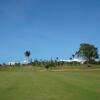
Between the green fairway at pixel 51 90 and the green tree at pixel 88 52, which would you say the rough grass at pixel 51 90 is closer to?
the green fairway at pixel 51 90

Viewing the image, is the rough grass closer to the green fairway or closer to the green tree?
the green fairway

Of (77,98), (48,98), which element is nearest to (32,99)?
(48,98)

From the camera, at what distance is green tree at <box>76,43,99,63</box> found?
560 ft

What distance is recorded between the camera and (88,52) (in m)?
170

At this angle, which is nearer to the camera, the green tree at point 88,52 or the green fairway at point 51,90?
the green fairway at point 51,90

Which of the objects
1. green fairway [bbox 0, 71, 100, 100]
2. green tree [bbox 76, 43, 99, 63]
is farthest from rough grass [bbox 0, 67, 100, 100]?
green tree [bbox 76, 43, 99, 63]

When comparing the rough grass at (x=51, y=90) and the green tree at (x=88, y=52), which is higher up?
the green tree at (x=88, y=52)

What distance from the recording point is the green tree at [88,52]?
560ft

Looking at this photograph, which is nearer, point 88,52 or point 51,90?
point 51,90

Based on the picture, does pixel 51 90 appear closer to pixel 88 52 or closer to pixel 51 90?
pixel 51 90

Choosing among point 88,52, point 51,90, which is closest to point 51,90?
point 51,90

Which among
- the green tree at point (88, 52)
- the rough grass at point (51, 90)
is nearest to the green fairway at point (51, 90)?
the rough grass at point (51, 90)

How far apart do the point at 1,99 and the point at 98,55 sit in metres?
164

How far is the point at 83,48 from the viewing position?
566 ft
